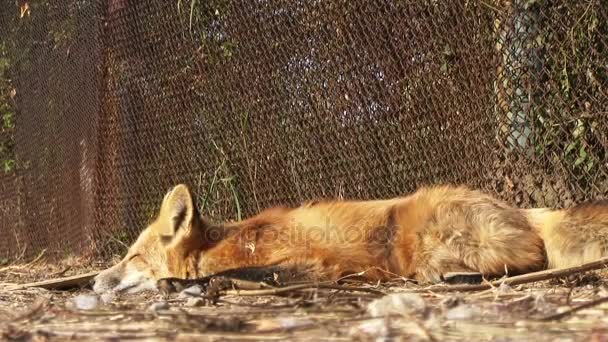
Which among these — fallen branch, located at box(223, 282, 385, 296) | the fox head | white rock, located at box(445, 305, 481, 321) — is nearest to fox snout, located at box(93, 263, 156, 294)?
the fox head

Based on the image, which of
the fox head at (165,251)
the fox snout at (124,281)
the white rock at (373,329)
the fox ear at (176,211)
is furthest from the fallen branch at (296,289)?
the fox snout at (124,281)

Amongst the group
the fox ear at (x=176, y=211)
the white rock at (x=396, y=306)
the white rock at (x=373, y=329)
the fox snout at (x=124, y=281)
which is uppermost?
the fox ear at (x=176, y=211)

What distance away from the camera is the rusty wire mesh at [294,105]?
4.79 meters

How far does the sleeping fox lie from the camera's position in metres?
4.24

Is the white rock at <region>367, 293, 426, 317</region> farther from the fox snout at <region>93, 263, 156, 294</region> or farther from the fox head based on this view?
the fox snout at <region>93, 263, 156, 294</region>

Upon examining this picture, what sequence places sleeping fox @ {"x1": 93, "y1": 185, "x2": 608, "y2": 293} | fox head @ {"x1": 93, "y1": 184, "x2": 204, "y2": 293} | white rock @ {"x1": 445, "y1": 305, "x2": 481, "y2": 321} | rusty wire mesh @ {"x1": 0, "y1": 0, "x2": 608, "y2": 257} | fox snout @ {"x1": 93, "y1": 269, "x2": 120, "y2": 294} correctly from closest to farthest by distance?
white rock @ {"x1": 445, "y1": 305, "x2": 481, "y2": 321}, sleeping fox @ {"x1": 93, "y1": 185, "x2": 608, "y2": 293}, rusty wire mesh @ {"x1": 0, "y1": 0, "x2": 608, "y2": 257}, fox head @ {"x1": 93, "y1": 184, "x2": 204, "y2": 293}, fox snout @ {"x1": 93, "y1": 269, "x2": 120, "y2": 294}

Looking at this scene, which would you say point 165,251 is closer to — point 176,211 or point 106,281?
point 176,211

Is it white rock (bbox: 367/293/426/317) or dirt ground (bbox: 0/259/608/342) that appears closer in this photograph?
dirt ground (bbox: 0/259/608/342)

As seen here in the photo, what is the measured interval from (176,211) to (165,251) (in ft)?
0.80

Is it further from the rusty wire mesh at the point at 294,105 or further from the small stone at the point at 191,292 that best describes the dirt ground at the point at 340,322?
the rusty wire mesh at the point at 294,105

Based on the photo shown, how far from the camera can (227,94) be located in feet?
21.8

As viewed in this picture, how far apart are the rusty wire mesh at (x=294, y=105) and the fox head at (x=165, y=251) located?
1225 mm

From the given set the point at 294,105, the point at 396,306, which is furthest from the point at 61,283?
the point at 396,306

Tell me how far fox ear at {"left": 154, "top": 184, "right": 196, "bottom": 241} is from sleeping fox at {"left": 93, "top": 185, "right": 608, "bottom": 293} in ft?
0.34
